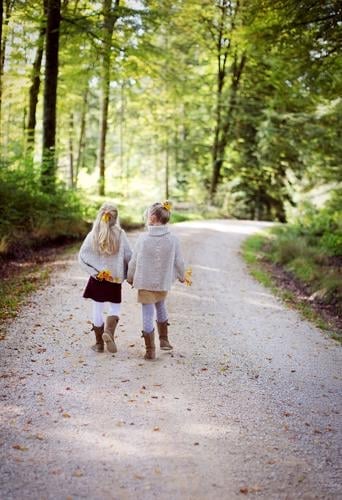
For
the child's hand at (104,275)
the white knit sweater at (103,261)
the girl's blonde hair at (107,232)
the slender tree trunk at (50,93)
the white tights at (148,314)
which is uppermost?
the slender tree trunk at (50,93)

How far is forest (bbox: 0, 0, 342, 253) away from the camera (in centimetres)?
1185

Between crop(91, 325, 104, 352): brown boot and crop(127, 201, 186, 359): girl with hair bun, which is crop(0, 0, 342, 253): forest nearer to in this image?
crop(91, 325, 104, 352): brown boot

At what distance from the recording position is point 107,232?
5.88 meters

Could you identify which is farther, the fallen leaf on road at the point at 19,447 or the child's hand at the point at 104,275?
the child's hand at the point at 104,275

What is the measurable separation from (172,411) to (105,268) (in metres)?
2.07

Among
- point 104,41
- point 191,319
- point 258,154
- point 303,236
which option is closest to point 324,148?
point 258,154

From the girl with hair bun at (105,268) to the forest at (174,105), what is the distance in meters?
5.42

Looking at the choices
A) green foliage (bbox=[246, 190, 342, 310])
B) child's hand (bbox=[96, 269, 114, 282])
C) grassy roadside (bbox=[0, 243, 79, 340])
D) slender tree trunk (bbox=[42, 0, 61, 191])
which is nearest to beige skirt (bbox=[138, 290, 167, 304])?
child's hand (bbox=[96, 269, 114, 282])

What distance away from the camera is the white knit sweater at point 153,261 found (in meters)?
5.93

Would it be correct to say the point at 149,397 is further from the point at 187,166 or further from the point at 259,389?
the point at 187,166

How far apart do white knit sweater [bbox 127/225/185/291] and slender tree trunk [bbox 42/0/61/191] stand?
8178mm

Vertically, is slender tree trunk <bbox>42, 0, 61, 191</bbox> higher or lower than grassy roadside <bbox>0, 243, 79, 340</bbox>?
higher

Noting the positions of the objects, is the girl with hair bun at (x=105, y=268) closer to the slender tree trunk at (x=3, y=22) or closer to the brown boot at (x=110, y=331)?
the brown boot at (x=110, y=331)

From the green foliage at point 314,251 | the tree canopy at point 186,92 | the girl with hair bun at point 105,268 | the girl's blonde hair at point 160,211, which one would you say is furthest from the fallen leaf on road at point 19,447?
the tree canopy at point 186,92
